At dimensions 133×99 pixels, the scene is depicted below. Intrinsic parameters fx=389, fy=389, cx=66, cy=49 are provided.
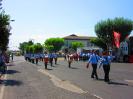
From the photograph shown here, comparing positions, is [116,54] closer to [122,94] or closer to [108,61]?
[108,61]

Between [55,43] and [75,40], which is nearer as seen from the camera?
[55,43]

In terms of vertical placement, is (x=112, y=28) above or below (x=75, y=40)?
below

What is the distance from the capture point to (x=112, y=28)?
7719cm

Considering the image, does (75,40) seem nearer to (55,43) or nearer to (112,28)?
(55,43)

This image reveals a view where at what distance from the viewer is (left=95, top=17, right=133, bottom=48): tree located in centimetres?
7617

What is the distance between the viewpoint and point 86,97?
13.9m

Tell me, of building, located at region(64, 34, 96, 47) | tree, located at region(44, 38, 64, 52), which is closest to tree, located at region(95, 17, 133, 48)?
tree, located at region(44, 38, 64, 52)

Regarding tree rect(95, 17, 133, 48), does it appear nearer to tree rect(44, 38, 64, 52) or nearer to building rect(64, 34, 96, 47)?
tree rect(44, 38, 64, 52)

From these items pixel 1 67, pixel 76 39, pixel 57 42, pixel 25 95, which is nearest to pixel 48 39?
pixel 57 42

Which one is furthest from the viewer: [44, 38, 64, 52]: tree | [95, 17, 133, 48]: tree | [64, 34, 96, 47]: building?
[64, 34, 96, 47]: building

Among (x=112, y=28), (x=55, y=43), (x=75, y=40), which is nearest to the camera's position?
(x=112, y=28)

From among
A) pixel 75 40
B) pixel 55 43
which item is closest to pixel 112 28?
pixel 55 43

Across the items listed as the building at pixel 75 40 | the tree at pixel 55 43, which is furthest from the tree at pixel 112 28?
the building at pixel 75 40

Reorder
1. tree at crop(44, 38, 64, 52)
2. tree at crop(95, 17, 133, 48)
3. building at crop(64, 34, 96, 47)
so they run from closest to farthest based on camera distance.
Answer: tree at crop(95, 17, 133, 48) → tree at crop(44, 38, 64, 52) → building at crop(64, 34, 96, 47)
